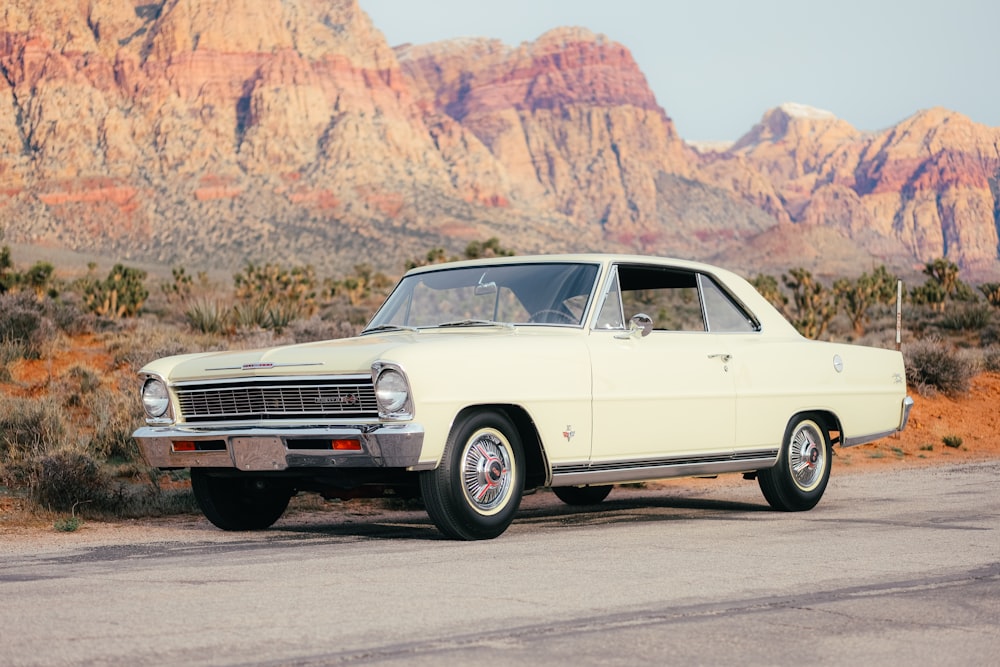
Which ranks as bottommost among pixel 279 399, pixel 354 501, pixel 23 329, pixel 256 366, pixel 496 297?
pixel 354 501

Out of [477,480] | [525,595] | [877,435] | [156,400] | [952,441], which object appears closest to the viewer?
[525,595]

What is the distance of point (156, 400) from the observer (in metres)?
8.34

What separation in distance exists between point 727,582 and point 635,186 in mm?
186320

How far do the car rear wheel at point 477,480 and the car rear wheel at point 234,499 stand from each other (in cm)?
154

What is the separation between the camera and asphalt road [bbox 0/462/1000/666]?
464 centimetres

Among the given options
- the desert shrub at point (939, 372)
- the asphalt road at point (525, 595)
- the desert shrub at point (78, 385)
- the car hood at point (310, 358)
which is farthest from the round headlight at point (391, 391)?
the desert shrub at point (939, 372)

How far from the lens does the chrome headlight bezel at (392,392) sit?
7.16 metres

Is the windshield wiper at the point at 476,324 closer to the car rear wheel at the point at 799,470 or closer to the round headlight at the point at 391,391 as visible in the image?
the round headlight at the point at 391,391

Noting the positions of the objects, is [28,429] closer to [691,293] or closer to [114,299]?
[691,293]

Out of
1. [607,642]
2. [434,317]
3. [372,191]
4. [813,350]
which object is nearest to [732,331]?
[813,350]

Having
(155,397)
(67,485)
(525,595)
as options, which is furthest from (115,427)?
(525,595)

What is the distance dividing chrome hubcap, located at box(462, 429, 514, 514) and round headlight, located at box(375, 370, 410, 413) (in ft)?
1.80

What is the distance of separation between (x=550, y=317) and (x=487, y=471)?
4.43 ft

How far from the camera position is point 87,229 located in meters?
106
